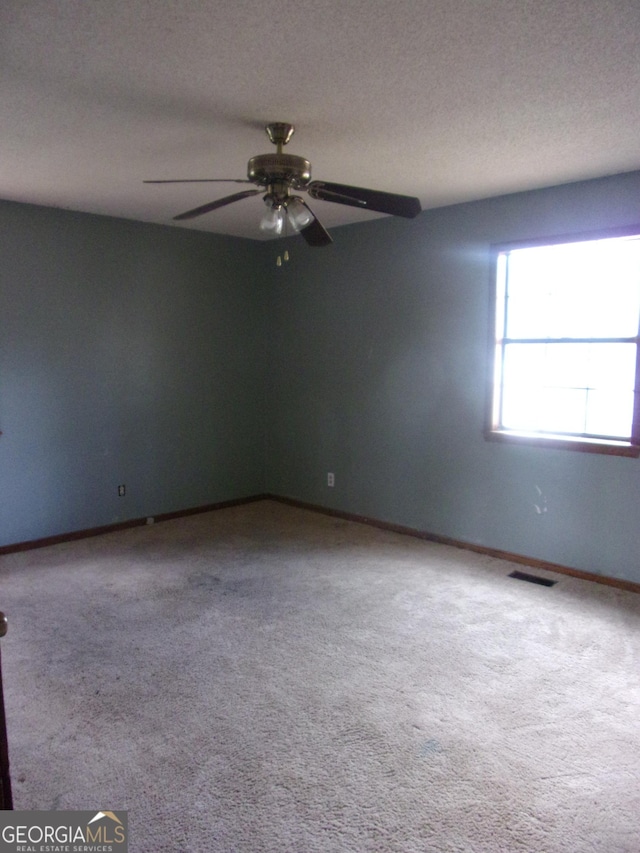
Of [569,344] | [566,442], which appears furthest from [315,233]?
[566,442]

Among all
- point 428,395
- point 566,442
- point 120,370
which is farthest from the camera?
point 120,370

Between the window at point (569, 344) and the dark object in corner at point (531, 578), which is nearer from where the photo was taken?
the window at point (569, 344)

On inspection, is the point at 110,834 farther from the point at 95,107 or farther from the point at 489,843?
the point at 95,107

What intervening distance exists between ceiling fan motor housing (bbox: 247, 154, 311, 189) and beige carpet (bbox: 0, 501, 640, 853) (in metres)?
2.12

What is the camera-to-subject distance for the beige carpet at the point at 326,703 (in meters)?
1.84

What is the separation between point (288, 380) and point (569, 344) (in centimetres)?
254

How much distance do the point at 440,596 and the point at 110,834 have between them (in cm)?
220

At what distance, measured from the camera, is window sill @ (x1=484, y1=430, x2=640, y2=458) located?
359 cm

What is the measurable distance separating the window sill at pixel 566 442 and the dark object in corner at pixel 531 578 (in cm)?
82

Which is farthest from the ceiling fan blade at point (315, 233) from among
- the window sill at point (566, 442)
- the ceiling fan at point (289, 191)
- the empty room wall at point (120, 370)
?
the empty room wall at point (120, 370)

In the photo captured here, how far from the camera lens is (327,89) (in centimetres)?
233

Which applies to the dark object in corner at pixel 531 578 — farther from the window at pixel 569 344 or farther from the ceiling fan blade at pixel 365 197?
the ceiling fan blade at pixel 365 197

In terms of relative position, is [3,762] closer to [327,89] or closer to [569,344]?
[327,89]

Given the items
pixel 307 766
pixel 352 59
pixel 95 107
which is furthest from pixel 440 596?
pixel 95 107
